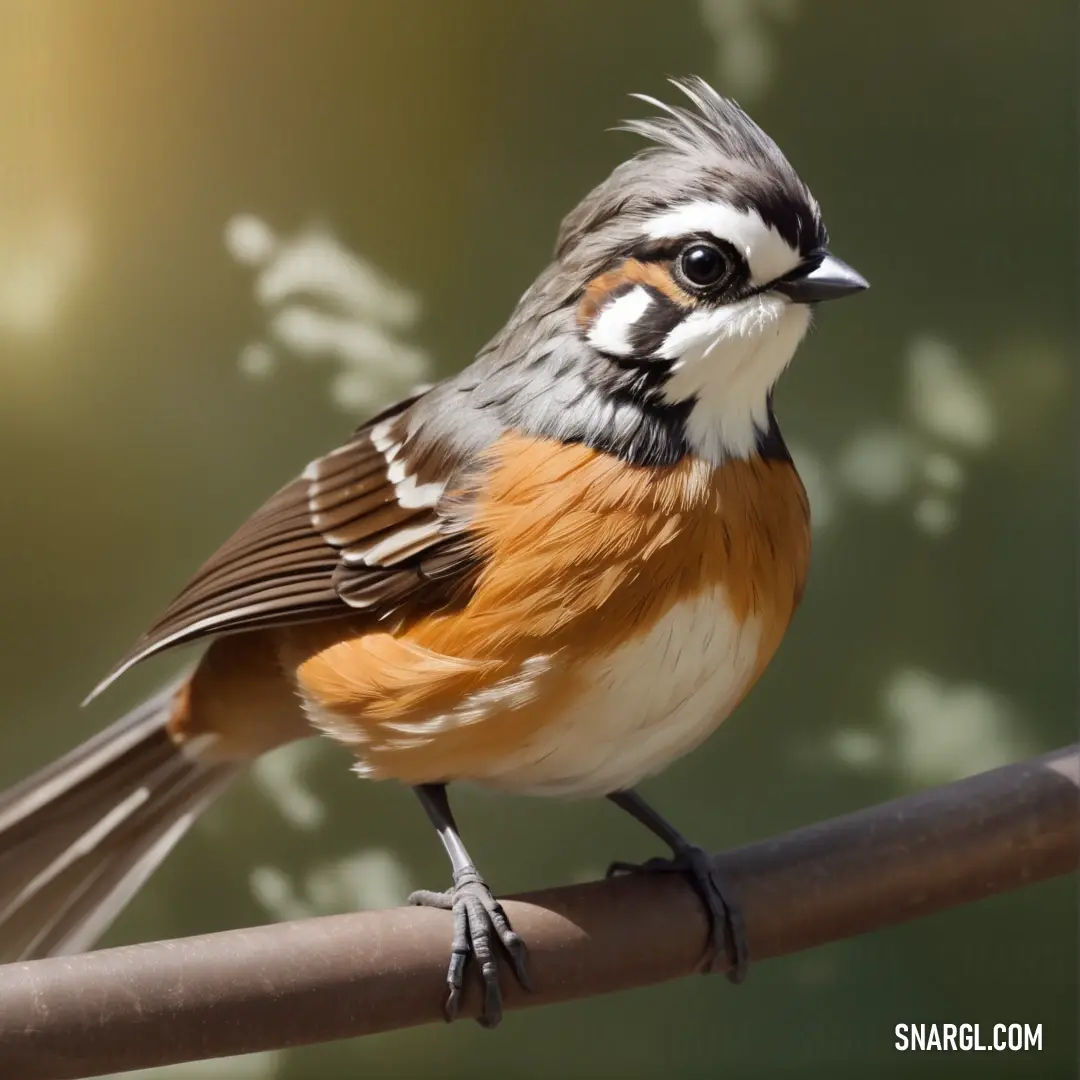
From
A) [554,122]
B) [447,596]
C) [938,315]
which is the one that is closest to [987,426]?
[938,315]

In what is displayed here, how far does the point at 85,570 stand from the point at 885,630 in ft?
4.39

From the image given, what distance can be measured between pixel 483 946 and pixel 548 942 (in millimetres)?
67

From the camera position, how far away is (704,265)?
1.37m

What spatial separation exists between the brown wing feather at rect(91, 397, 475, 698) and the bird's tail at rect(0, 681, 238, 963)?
164mm

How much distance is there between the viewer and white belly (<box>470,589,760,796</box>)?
4.54 feet

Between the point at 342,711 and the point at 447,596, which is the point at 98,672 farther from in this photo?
the point at 447,596

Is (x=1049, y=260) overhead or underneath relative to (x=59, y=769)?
overhead

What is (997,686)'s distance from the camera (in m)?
2.42

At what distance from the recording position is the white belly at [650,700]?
138cm

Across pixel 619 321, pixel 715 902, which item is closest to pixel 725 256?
pixel 619 321

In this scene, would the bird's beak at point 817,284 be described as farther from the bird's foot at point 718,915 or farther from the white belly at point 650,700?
the bird's foot at point 718,915

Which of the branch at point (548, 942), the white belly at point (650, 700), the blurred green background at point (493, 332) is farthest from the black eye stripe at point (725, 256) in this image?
the blurred green background at point (493, 332)

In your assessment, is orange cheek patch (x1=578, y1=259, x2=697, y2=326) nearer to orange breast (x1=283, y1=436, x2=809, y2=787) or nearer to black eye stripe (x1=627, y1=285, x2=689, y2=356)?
black eye stripe (x1=627, y1=285, x2=689, y2=356)

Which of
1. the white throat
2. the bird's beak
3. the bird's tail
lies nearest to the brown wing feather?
the bird's tail
